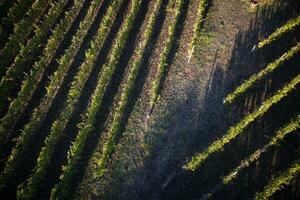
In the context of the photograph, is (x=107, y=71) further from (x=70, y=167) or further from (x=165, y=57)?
(x=70, y=167)

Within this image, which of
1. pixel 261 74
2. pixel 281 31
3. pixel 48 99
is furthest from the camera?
pixel 281 31

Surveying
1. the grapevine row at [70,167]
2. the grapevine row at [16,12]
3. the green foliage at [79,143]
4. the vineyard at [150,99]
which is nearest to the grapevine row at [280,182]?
the vineyard at [150,99]

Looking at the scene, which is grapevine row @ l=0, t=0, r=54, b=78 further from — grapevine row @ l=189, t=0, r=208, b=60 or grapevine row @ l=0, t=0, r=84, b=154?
grapevine row @ l=189, t=0, r=208, b=60

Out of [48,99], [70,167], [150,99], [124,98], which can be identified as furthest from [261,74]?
[48,99]

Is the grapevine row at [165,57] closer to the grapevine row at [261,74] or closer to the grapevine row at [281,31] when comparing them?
the grapevine row at [261,74]

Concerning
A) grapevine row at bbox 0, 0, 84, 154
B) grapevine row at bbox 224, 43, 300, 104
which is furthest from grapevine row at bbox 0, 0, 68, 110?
grapevine row at bbox 224, 43, 300, 104

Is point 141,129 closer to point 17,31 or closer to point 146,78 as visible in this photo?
point 146,78

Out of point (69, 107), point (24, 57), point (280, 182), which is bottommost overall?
point (280, 182)
